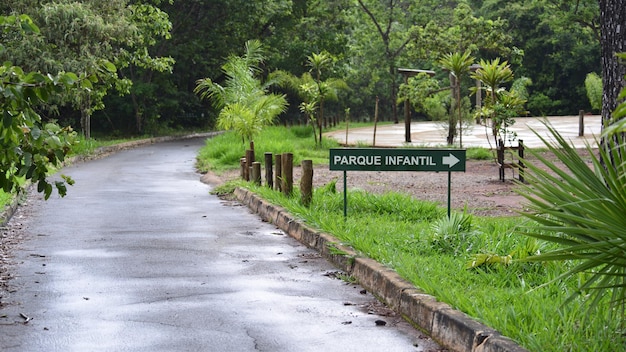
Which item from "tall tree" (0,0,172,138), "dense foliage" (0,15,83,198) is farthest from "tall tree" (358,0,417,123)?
"dense foliage" (0,15,83,198)

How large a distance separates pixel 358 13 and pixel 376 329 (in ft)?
167

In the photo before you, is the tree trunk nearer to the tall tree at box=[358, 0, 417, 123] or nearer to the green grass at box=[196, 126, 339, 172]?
the green grass at box=[196, 126, 339, 172]

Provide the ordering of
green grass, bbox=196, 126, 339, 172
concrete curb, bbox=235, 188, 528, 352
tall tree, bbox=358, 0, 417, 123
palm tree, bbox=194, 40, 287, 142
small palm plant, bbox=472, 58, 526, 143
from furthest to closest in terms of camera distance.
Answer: tall tree, bbox=358, 0, 417, 123 → palm tree, bbox=194, 40, 287, 142 → green grass, bbox=196, 126, 339, 172 → small palm plant, bbox=472, 58, 526, 143 → concrete curb, bbox=235, 188, 528, 352

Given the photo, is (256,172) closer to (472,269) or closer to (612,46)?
(612,46)

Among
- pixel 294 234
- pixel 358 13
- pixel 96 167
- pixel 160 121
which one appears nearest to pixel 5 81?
pixel 294 234

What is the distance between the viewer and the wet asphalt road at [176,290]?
6.25m

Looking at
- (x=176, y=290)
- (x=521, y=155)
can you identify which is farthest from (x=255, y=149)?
(x=176, y=290)

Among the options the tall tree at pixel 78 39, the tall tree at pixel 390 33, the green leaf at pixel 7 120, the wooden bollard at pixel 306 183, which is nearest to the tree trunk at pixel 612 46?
the wooden bollard at pixel 306 183

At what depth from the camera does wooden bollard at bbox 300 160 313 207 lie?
39.9ft

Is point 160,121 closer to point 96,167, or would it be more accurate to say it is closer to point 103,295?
point 96,167

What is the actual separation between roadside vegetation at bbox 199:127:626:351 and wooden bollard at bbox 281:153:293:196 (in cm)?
15

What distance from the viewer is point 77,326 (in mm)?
6586

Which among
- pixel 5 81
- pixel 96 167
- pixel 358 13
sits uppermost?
pixel 358 13

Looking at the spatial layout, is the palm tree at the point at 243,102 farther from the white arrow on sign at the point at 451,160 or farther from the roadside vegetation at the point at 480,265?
the white arrow on sign at the point at 451,160
